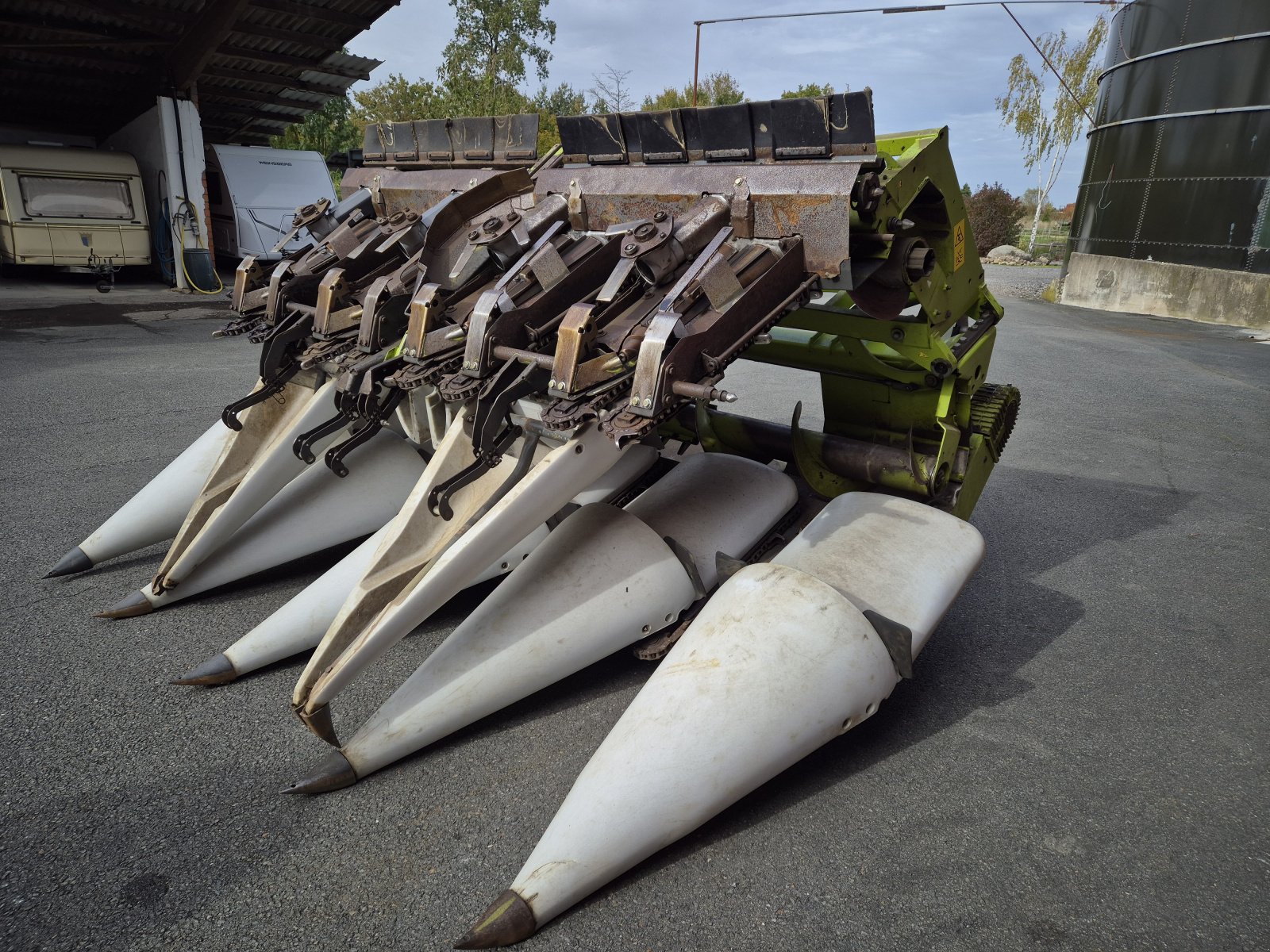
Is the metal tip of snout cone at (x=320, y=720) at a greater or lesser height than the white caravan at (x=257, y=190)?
lesser

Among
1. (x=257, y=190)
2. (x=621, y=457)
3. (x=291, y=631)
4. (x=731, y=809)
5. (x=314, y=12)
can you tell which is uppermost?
(x=314, y=12)

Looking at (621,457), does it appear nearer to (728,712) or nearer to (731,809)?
(728,712)

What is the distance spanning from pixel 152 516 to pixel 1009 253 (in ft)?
122

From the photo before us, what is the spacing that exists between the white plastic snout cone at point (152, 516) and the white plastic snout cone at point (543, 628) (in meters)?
2.19

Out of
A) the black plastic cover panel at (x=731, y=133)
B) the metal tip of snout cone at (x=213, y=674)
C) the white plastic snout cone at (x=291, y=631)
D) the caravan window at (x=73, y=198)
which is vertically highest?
the black plastic cover panel at (x=731, y=133)

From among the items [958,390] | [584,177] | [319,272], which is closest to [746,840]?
[958,390]

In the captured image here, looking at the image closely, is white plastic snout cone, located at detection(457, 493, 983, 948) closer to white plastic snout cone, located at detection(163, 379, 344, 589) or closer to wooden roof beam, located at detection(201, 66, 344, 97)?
white plastic snout cone, located at detection(163, 379, 344, 589)

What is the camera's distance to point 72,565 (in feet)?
13.9

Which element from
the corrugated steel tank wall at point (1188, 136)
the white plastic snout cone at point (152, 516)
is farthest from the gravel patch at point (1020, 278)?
the white plastic snout cone at point (152, 516)

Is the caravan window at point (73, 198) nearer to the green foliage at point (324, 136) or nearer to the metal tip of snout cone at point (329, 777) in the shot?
the green foliage at point (324, 136)

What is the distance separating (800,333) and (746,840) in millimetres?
2763

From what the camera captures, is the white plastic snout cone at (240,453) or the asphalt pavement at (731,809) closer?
the asphalt pavement at (731,809)

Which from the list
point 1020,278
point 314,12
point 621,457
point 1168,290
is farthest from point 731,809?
point 1020,278

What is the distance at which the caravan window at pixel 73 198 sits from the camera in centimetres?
1411
